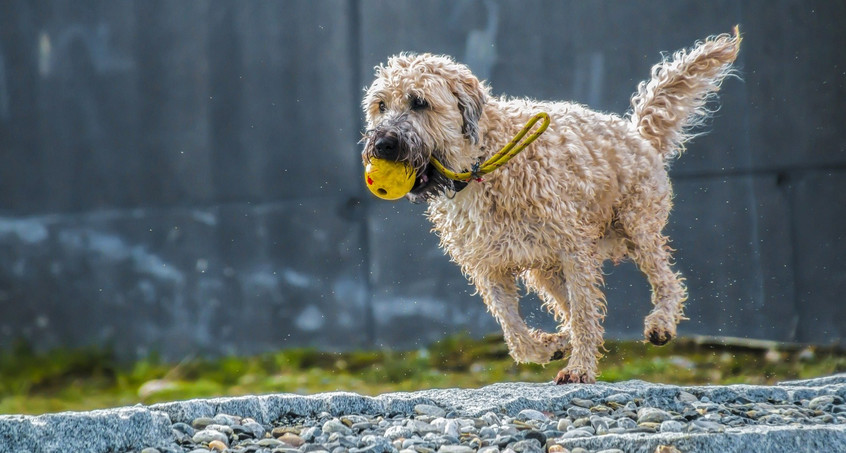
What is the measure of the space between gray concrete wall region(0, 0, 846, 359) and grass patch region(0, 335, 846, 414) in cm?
11

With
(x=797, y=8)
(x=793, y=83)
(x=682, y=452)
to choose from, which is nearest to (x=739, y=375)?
(x=793, y=83)

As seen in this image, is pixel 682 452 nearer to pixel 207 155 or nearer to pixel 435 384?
pixel 435 384

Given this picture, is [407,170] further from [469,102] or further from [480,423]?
[480,423]

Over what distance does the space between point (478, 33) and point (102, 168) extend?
3011 millimetres

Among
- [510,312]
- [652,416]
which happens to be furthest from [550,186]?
[652,416]

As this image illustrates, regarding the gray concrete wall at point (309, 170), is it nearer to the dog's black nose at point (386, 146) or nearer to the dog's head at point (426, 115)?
the dog's head at point (426, 115)

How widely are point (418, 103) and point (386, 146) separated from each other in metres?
0.35

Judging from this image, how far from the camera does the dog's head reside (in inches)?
171

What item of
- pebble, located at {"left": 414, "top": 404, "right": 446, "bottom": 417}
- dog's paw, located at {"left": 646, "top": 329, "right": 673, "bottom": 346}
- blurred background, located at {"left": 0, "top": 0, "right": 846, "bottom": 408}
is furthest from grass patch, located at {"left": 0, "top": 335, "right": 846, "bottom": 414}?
pebble, located at {"left": 414, "top": 404, "right": 446, "bottom": 417}

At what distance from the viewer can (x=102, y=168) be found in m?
7.12

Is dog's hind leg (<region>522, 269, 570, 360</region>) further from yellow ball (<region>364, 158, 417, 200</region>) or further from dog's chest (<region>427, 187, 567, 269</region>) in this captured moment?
yellow ball (<region>364, 158, 417, 200</region>)

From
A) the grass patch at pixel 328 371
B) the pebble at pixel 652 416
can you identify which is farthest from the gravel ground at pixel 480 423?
the grass patch at pixel 328 371

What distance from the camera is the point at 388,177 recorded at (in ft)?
14.2

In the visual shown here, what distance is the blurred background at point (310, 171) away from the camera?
22.6 feet
